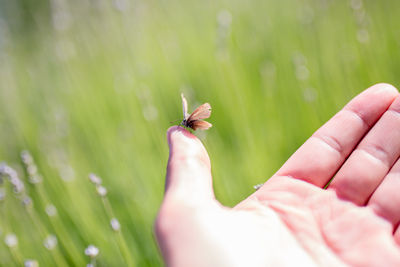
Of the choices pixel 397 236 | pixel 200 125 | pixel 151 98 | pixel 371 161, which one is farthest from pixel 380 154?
pixel 151 98

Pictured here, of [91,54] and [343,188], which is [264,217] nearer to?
[343,188]

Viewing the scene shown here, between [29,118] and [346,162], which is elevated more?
[29,118]

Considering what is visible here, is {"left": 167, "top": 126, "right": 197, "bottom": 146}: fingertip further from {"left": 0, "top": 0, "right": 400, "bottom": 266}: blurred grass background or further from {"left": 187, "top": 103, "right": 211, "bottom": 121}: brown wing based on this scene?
{"left": 0, "top": 0, "right": 400, "bottom": 266}: blurred grass background

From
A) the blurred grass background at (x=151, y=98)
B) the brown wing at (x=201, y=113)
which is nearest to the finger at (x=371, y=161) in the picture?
the blurred grass background at (x=151, y=98)

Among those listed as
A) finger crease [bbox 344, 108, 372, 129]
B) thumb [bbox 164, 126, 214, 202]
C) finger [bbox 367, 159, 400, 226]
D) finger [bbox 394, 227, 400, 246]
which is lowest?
finger [bbox 394, 227, 400, 246]

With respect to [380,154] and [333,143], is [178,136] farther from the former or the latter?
[380,154]

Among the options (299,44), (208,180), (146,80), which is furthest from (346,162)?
(146,80)

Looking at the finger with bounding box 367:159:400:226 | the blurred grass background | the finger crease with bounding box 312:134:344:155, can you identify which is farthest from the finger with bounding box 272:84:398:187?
the blurred grass background
